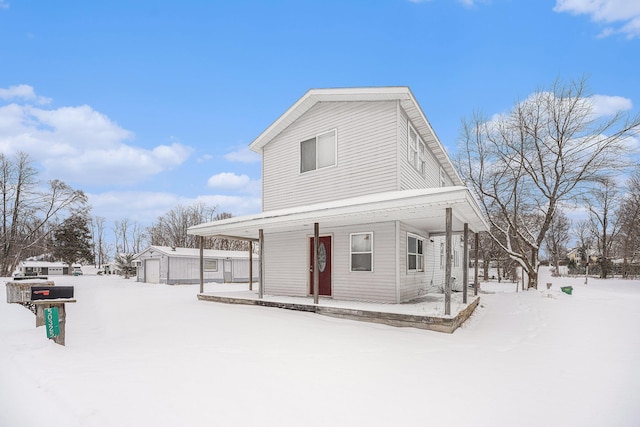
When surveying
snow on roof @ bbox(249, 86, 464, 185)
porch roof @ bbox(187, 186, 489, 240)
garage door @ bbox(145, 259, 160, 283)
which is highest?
snow on roof @ bbox(249, 86, 464, 185)

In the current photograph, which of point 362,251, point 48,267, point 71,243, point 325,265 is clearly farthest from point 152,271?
point 48,267

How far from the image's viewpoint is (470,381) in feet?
14.4

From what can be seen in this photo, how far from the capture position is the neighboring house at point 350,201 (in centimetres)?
961

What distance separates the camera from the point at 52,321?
5922 millimetres

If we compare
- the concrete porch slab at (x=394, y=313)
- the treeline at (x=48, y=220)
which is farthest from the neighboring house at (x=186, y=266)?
the concrete porch slab at (x=394, y=313)

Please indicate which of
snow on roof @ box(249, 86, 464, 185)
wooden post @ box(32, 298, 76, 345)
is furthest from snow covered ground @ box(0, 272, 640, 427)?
snow on roof @ box(249, 86, 464, 185)

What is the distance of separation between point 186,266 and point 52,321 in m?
21.9

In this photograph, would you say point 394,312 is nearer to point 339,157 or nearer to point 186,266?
point 339,157

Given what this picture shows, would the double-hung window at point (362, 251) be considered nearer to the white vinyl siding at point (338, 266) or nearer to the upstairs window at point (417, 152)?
the white vinyl siding at point (338, 266)

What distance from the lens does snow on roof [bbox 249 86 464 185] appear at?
33.6 ft

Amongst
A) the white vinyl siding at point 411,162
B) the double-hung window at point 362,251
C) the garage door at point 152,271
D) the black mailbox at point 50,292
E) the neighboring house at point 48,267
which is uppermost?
the white vinyl siding at point 411,162

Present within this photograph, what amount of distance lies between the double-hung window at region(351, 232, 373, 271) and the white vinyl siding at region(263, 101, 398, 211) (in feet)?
4.59

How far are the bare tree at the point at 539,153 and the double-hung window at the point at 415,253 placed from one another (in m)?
9.10

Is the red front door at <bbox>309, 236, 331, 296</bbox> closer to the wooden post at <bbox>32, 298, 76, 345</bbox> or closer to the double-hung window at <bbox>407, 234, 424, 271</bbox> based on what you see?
the double-hung window at <bbox>407, 234, 424, 271</bbox>
